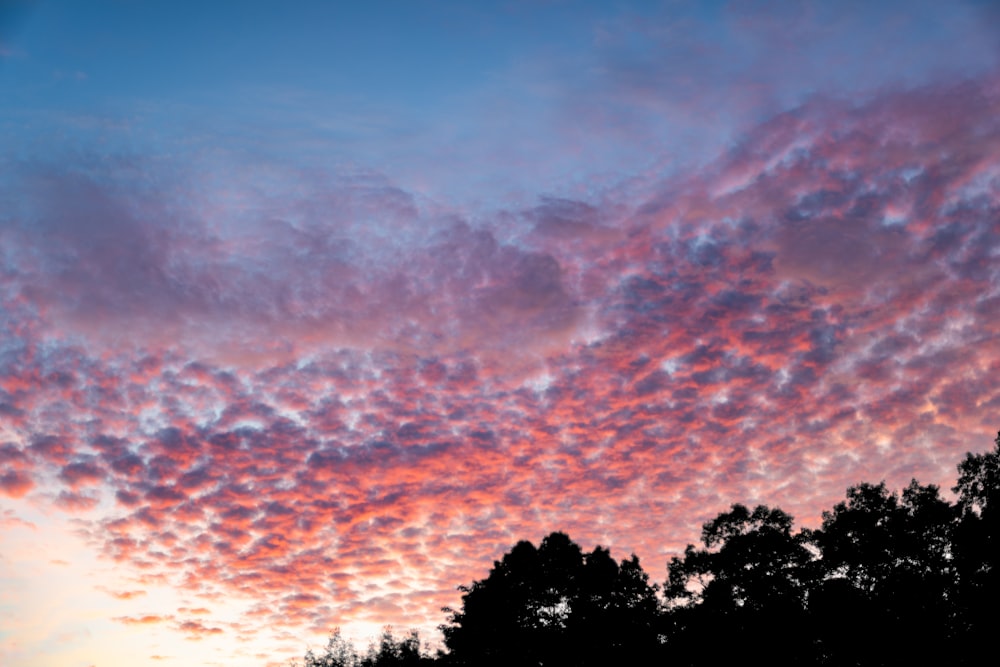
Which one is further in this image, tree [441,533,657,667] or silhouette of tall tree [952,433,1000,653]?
tree [441,533,657,667]

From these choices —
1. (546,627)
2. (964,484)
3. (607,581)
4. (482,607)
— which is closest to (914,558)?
(964,484)

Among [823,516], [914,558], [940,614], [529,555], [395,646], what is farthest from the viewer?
[395,646]

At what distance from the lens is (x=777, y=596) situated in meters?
57.8

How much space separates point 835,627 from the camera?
53.0 meters

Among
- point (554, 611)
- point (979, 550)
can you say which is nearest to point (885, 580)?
point (979, 550)

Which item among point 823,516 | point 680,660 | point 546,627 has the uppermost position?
point 823,516

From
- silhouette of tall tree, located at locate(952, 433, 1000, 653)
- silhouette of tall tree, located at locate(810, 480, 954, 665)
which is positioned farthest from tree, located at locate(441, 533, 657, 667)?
silhouette of tall tree, located at locate(952, 433, 1000, 653)

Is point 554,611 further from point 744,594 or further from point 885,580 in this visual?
point 885,580

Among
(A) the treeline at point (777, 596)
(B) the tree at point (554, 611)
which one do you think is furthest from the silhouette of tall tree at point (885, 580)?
(B) the tree at point (554, 611)

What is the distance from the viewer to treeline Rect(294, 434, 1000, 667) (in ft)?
156

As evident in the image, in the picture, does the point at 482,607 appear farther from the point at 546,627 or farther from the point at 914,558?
the point at 914,558

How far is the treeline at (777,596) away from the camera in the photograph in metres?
47.6

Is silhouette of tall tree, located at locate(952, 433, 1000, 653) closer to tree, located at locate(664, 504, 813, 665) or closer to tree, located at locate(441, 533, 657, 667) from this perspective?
tree, located at locate(664, 504, 813, 665)

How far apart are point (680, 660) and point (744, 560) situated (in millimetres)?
10413
